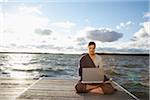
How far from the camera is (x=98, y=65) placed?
3783mm

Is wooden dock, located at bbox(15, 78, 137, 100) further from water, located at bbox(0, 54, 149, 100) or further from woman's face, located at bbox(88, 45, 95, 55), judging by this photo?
water, located at bbox(0, 54, 149, 100)

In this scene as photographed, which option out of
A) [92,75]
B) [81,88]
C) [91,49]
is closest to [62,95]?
[81,88]

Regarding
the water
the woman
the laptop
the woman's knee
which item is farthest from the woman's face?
the water

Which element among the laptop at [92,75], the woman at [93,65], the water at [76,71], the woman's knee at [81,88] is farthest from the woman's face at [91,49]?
the water at [76,71]

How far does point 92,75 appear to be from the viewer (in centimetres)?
368

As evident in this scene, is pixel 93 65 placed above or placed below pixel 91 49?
below

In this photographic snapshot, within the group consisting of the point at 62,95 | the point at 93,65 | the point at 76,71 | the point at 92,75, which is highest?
the point at 93,65

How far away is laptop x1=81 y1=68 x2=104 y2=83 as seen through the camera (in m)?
3.66

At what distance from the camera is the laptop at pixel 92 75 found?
12.0ft

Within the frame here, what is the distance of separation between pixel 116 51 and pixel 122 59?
10.0m

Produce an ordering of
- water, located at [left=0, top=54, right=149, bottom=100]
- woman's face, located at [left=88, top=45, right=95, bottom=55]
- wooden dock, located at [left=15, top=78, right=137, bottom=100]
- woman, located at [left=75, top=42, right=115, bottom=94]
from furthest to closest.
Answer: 1. water, located at [left=0, top=54, right=149, bottom=100]
2. woman, located at [left=75, top=42, right=115, bottom=94]
3. woman's face, located at [left=88, top=45, right=95, bottom=55]
4. wooden dock, located at [left=15, top=78, right=137, bottom=100]

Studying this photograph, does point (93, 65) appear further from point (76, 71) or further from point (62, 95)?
point (76, 71)

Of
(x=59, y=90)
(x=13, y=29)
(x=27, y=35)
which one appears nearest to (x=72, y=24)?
(x=27, y=35)

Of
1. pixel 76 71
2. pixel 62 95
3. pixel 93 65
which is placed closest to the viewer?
pixel 62 95
